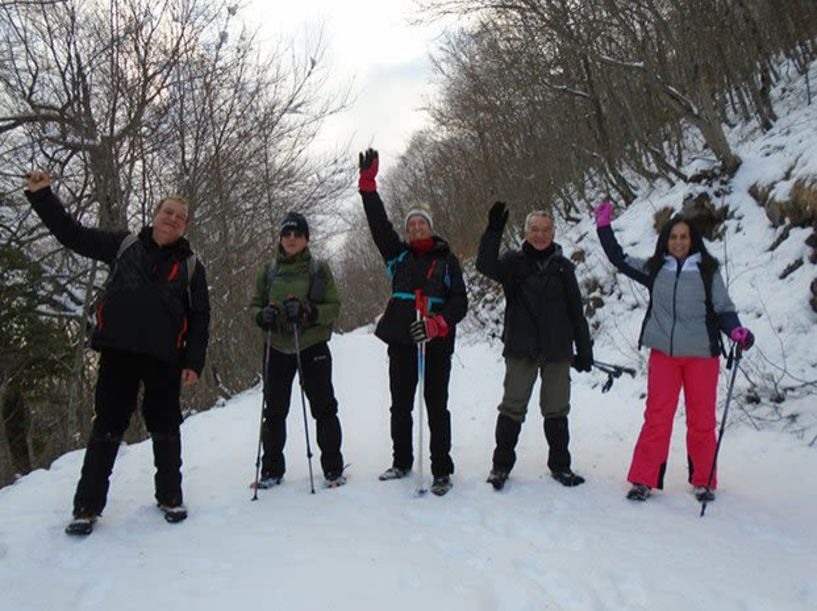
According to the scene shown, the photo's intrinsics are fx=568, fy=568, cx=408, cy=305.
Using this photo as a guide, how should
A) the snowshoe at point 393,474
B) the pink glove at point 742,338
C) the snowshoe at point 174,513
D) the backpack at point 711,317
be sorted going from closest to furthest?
the snowshoe at point 174,513 → the pink glove at point 742,338 → the backpack at point 711,317 → the snowshoe at point 393,474

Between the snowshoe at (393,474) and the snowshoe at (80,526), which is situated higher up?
the snowshoe at (80,526)

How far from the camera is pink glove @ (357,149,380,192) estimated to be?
4070 mm

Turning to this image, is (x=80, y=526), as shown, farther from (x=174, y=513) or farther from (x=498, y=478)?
(x=498, y=478)

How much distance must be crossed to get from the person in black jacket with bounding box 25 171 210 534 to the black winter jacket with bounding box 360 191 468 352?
127 cm

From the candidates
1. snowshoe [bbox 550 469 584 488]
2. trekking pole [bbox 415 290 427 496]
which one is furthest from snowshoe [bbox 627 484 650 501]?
trekking pole [bbox 415 290 427 496]

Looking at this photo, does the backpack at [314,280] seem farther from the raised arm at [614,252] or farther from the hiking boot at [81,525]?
the raised arm at [614,252]

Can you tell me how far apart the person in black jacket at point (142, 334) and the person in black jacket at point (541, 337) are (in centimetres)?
202

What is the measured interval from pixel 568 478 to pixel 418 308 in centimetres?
165

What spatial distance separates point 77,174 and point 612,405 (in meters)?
8.14

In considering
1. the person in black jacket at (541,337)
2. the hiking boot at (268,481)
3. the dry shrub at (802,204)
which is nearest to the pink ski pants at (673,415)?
the person in black jacket at (541,337)

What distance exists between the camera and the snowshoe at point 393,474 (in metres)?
4.26

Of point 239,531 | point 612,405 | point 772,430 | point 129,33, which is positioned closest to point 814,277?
point 772,430

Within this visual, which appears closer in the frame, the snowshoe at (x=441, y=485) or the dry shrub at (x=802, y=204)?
the snowshoe at (x=441, y=485)

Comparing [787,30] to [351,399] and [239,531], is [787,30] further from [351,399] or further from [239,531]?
[239,531]
